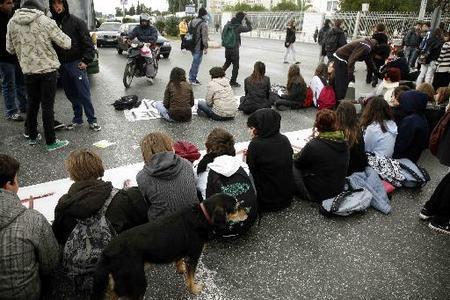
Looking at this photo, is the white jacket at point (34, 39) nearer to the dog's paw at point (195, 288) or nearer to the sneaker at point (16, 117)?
the sneaker at point (16, 117)

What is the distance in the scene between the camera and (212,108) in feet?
21.3

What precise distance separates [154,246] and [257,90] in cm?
493

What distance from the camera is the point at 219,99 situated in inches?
249

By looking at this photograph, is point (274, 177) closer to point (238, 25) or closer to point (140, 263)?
point (140, 263)

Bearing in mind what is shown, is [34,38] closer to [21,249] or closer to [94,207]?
[94,207]

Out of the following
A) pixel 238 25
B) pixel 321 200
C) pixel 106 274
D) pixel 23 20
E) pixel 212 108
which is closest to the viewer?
pixel 106 274

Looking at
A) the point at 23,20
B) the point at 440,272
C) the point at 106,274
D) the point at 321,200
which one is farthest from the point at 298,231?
the point at 23,20

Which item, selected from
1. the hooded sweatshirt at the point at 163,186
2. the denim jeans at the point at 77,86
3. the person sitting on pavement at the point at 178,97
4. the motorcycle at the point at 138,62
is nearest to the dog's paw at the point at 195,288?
the hooded sweatshirt at the point at 163,186

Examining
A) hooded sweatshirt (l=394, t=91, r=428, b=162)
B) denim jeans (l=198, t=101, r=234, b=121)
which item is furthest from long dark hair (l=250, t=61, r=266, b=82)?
hooded sweatshirt (l=394, t=91, r=428, b=162)

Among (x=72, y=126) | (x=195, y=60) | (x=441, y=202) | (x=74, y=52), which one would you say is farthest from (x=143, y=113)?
(x=441, y=202)

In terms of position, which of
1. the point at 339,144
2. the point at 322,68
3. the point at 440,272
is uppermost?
the point at 322,68

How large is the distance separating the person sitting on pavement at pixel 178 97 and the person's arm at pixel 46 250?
13.2 feet

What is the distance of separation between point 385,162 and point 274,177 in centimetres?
163

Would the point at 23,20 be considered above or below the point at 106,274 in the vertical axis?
above
